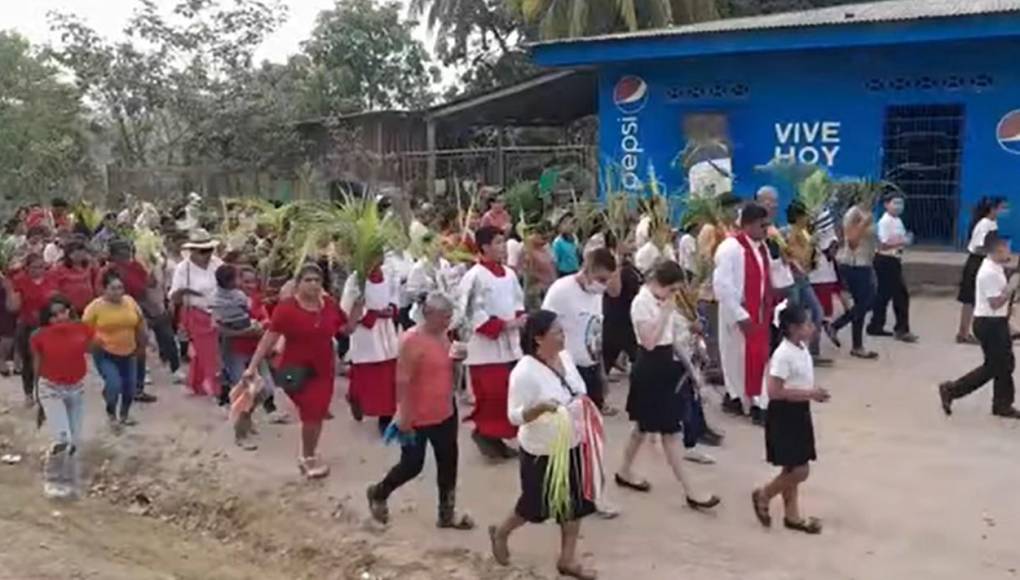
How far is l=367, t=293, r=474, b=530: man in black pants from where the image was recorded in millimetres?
5945

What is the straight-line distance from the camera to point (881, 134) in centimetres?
1507

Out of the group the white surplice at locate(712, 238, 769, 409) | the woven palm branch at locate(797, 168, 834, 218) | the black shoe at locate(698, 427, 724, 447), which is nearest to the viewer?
the black shoe at locate(698, 427, 724, 447)

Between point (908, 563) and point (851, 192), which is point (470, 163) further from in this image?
point (908, 563)

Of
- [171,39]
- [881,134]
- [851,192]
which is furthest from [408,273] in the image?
[171,39]

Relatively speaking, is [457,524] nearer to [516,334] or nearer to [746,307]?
[516,334]

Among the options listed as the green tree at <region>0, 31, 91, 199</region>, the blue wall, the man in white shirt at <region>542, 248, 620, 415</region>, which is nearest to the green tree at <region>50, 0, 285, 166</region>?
the green tree at <region>0, 31, 91, 199</region>

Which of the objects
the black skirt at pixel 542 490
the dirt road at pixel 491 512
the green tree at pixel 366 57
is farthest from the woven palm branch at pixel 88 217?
the green tree at pixel 366 57

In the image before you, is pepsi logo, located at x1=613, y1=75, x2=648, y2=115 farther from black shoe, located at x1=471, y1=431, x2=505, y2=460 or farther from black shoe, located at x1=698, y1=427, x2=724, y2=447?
black shoe, located at x1=471, y1=431, x2=505, y2=460

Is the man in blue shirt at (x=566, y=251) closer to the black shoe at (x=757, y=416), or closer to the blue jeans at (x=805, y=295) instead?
the blue jeans at (x=805, y=295)

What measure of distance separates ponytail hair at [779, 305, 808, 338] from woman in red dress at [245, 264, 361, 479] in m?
2.79

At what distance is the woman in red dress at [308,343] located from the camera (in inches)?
276

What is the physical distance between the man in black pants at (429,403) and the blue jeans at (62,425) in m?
2.36

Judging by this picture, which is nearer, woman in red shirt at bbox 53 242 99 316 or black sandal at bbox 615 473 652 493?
black sandal at bbox 615 473 652 493

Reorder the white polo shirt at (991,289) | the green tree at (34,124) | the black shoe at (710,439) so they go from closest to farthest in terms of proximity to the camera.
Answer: the black shoe at (710,439) < the white polo shirt at (991,289) < the green tree at (34,124)
